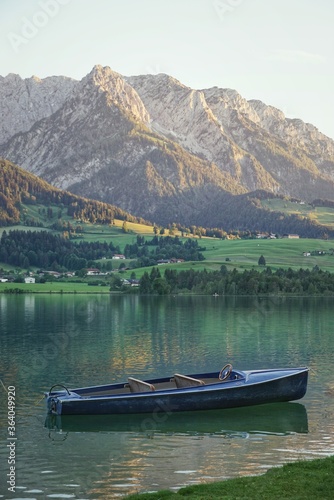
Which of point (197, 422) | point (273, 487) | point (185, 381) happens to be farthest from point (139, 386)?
point (273, 487)

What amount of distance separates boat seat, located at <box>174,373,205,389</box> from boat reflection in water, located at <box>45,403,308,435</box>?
84.8 inches

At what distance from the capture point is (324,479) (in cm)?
3102

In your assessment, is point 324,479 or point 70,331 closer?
point 324,479

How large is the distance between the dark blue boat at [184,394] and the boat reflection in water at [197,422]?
0.47 meters

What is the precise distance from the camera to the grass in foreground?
95.1ft

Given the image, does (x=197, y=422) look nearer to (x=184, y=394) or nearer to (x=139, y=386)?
(x=184, y=394)

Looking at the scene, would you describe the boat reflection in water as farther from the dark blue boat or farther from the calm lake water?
the dark blue boat

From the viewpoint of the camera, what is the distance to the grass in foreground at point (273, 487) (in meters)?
29.0

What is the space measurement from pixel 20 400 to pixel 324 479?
1245 inches

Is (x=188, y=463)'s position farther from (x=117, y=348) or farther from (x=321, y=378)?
(x=117, y=348)

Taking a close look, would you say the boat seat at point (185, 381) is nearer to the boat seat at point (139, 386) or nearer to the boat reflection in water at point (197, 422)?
the boat reflection in water at point (197, 422)

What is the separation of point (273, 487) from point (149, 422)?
67.0ft

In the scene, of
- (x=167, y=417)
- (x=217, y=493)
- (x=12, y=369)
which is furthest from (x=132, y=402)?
(x=12, y=369)

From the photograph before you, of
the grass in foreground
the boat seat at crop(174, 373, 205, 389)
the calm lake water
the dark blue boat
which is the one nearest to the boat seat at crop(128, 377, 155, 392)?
the dark blue boat
